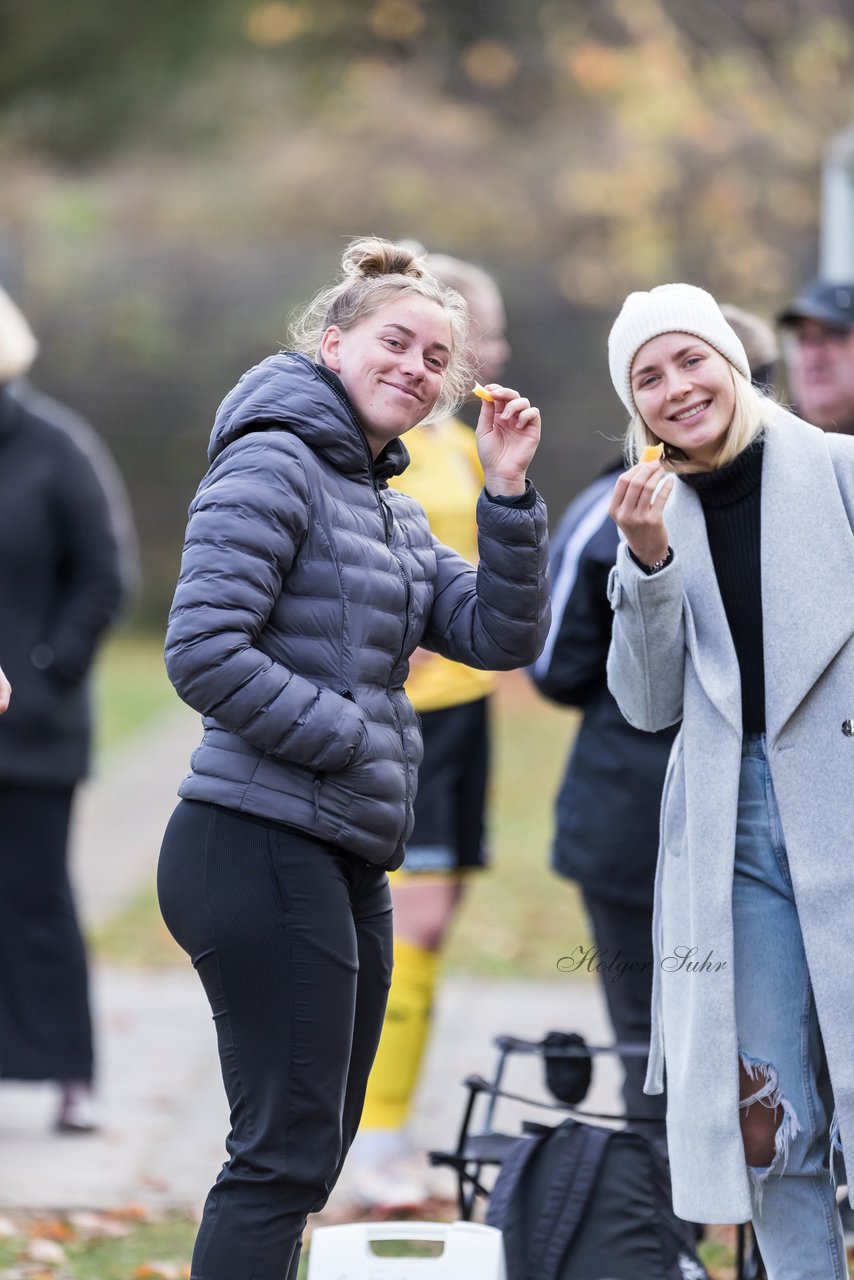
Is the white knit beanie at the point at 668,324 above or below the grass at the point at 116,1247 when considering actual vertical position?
above

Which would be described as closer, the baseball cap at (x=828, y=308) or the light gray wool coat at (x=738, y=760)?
the light gray wool coat at (x=738, y=760)

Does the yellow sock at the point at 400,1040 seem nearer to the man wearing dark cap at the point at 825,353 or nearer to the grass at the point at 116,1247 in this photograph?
the grass at the point at 116,1247

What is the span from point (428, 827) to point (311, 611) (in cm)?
174

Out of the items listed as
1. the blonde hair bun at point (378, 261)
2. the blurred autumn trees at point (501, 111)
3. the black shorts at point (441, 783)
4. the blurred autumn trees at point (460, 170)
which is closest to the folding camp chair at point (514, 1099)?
the black shorts at point (441, 783)

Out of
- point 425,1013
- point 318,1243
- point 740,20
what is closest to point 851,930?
point 318,1243

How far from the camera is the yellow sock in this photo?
4418 millimetres

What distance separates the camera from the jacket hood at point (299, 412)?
2863 millimetres

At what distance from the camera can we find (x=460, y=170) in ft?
62.6

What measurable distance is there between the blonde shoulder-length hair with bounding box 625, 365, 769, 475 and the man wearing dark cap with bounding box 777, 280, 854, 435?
1461 millimetres

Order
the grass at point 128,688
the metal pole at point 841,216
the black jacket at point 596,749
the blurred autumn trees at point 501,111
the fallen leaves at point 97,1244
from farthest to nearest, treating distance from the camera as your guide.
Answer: the blurred autumn trees at point 501,111 → the grass at point 128,688 → the metal pole at point 841,216 → the fallen leaves at point 97,1244 → the black jacket at point 596,749

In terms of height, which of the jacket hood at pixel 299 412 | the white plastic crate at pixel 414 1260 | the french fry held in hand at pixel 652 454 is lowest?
the white plastic crate at pixel 414 1260

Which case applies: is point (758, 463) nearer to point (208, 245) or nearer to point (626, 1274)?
point (626, 1274)

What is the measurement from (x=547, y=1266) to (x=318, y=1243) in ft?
1.55

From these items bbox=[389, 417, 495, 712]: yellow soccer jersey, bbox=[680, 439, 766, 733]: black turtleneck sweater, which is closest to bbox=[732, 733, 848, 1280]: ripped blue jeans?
bbox=[680, 439, 766, 733]: black turtleneck sweater
